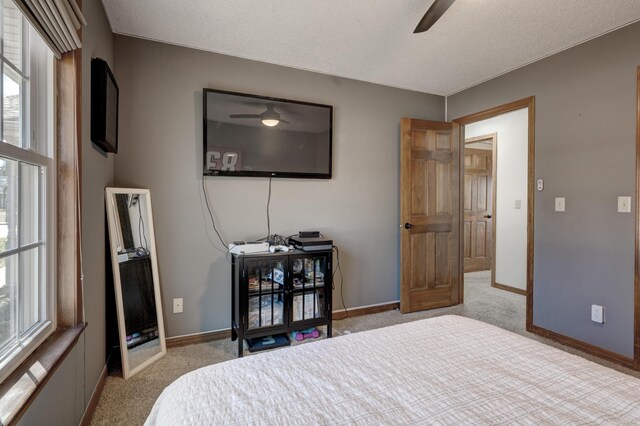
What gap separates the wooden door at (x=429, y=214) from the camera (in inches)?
130

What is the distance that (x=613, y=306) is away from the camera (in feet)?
7.60

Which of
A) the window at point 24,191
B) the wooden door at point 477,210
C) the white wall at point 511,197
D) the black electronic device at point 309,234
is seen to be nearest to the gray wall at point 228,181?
the black electronic device at point 309,234

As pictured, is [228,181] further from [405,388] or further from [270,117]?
[405,388]

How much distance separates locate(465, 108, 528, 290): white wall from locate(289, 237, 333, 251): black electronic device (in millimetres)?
3032

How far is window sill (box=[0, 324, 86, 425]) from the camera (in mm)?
901

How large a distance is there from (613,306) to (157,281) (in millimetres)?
3407

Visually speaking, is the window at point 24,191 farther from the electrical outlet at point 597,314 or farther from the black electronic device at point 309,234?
the electrical outlet at point 597,314

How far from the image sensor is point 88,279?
5.40 ft

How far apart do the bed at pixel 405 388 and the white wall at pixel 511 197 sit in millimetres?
3486

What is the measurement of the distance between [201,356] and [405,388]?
192cm

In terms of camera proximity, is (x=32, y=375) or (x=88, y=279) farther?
(x=88, y=279)

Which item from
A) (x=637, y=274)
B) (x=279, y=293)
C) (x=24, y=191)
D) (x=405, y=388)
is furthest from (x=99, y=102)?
(x=637, y=274)

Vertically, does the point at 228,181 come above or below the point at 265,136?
below

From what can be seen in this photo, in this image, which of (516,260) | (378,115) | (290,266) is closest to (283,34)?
(378,115)
